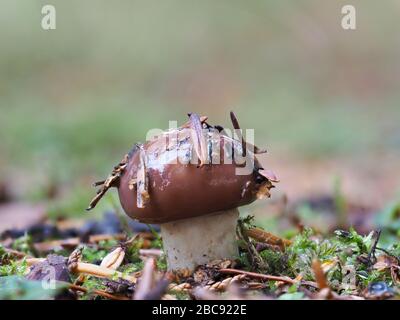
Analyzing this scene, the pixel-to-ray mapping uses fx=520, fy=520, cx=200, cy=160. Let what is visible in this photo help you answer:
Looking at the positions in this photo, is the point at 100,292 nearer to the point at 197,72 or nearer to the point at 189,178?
the point at 189,178

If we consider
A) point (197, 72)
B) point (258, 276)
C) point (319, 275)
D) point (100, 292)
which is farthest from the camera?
point (197, 72)

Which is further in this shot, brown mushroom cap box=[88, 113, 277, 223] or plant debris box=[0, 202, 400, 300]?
brown mushroom cap box=[88, 113, 277, 223]

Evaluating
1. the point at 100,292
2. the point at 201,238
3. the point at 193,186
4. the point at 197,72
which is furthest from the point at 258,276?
the point at 197,72

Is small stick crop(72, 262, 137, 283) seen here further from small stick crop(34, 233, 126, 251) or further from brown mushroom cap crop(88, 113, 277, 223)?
small stick crop(34, 233, 126, 251)

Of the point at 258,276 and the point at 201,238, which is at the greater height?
the point at 201,238

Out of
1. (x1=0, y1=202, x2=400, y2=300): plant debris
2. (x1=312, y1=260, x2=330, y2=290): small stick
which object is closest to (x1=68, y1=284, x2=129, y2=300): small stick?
(x1=0, y1=202, x2=400, y2=300): plant debris

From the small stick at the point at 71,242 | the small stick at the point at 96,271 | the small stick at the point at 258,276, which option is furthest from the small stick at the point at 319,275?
the small stick at the point at 71,242

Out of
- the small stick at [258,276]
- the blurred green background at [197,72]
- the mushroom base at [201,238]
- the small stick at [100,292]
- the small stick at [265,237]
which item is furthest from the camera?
the blurred green background at [197,72]

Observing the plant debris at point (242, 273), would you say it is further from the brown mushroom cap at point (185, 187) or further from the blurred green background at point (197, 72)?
the blurred green background at point (197, 72)
